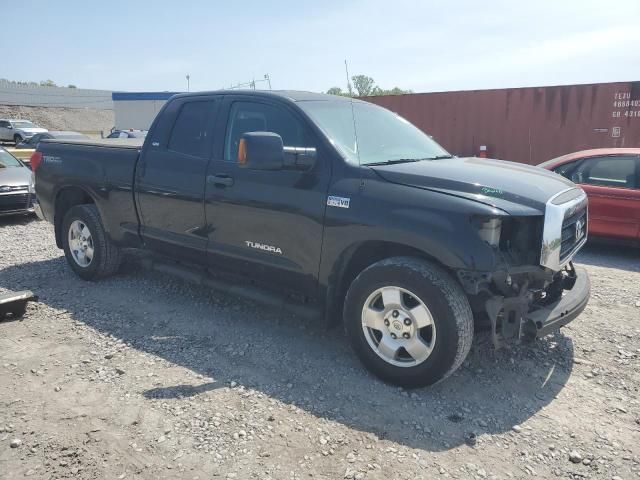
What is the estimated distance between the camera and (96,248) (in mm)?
5414

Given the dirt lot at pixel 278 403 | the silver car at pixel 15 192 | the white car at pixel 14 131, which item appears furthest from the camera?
the white car at pixel 14 131

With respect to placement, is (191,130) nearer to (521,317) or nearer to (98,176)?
(98,176)

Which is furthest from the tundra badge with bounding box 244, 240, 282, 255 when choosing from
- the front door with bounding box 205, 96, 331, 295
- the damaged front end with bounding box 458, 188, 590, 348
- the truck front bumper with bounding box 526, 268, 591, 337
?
the truck front bumper with bounding box 526, 268, 591, 337

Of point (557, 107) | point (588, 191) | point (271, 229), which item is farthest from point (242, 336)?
point (557, 107)

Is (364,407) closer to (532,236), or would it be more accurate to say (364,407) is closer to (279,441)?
(279,441)

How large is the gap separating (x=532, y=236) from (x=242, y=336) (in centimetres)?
235

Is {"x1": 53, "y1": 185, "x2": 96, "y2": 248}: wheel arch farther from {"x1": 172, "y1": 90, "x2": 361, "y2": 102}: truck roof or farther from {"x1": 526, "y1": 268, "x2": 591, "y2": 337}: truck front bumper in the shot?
{"x1": 526, "y1": 268, "x2": 591, "y2": 337}: truck front bumper

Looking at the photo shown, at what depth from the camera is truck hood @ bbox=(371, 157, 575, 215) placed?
3182 mm

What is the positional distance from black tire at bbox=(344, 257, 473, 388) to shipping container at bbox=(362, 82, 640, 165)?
9.44 meters

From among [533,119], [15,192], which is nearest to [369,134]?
[15,192]

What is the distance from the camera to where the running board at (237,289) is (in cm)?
386

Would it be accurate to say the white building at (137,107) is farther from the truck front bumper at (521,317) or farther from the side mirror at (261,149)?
the truck front bumper at (521,317)

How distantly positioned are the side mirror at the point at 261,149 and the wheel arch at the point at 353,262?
2.61ft

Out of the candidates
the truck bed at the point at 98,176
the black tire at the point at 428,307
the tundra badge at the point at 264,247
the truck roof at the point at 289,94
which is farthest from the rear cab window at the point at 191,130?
the black tire at the point at 428,307
